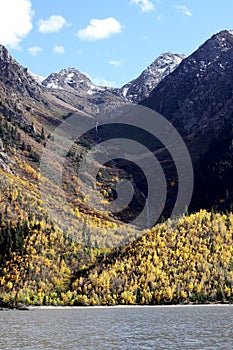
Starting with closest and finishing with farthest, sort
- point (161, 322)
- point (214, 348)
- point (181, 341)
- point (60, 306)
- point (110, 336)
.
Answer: point (214, 348) < point (181, 341) < point (110, 336) < point (161, 322) < point (60, 306)

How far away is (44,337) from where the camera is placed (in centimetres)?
9212

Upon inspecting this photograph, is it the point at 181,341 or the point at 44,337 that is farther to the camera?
the point at 44,337

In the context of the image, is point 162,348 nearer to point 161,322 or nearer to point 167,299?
point 161,322

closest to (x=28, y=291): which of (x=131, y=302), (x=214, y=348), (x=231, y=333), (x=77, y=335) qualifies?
(x=131, y=302)

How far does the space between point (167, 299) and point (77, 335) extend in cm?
10756

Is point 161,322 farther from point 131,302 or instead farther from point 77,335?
point 131,302

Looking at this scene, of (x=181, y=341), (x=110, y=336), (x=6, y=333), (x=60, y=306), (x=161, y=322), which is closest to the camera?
(x=181, y=341)

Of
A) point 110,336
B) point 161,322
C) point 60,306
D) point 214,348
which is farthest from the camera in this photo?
point 60,306

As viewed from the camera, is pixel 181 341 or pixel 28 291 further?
pixel 28 291

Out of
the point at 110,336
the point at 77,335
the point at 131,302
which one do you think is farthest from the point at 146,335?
the point at 131,302

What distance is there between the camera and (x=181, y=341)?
83000mm

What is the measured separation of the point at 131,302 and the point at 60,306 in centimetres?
2692

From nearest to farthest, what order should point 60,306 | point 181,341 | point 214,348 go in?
point 214,348, point 181,341, point 60,306

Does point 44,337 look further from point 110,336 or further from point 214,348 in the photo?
point 214,348
